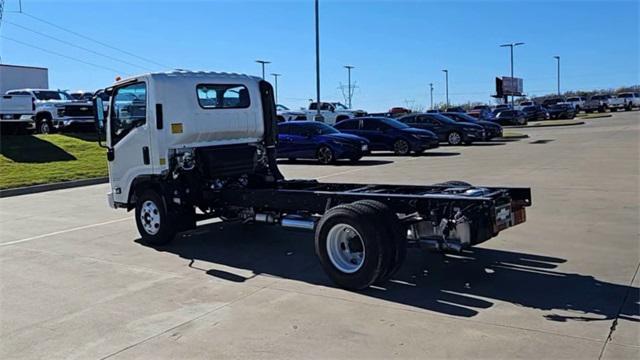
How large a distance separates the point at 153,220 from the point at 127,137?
49.9 inches

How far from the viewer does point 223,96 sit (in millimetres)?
8734

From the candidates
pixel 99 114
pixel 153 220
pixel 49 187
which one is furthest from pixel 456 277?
pixel 49 187

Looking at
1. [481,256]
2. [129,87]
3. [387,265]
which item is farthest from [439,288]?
[129,87]

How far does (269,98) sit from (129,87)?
2.07 metres

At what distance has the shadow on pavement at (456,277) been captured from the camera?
17.5ft

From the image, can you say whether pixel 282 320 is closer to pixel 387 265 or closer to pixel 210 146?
pixel 387 265

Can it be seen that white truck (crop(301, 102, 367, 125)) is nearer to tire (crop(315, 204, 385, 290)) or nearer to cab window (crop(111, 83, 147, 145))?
cab window (crop(111, 83, 147, 145))

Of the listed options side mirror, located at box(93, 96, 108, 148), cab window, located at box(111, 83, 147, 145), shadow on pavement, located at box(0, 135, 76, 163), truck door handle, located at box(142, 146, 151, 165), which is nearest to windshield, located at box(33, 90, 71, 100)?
shadow on pavement, located at box(0, 135, 76, 163)

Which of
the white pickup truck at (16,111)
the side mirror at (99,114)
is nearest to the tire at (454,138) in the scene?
the white pickup truck at (16,111)

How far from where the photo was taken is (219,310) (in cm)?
→ 550

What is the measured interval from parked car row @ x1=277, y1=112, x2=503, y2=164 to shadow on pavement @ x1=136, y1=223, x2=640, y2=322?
466 inches

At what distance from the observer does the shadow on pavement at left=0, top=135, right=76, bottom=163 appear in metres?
20.2

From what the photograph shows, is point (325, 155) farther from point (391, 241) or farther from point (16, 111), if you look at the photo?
point (391, 241)

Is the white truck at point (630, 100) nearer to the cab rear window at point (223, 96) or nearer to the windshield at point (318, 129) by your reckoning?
the windshield at point (318, 129)
